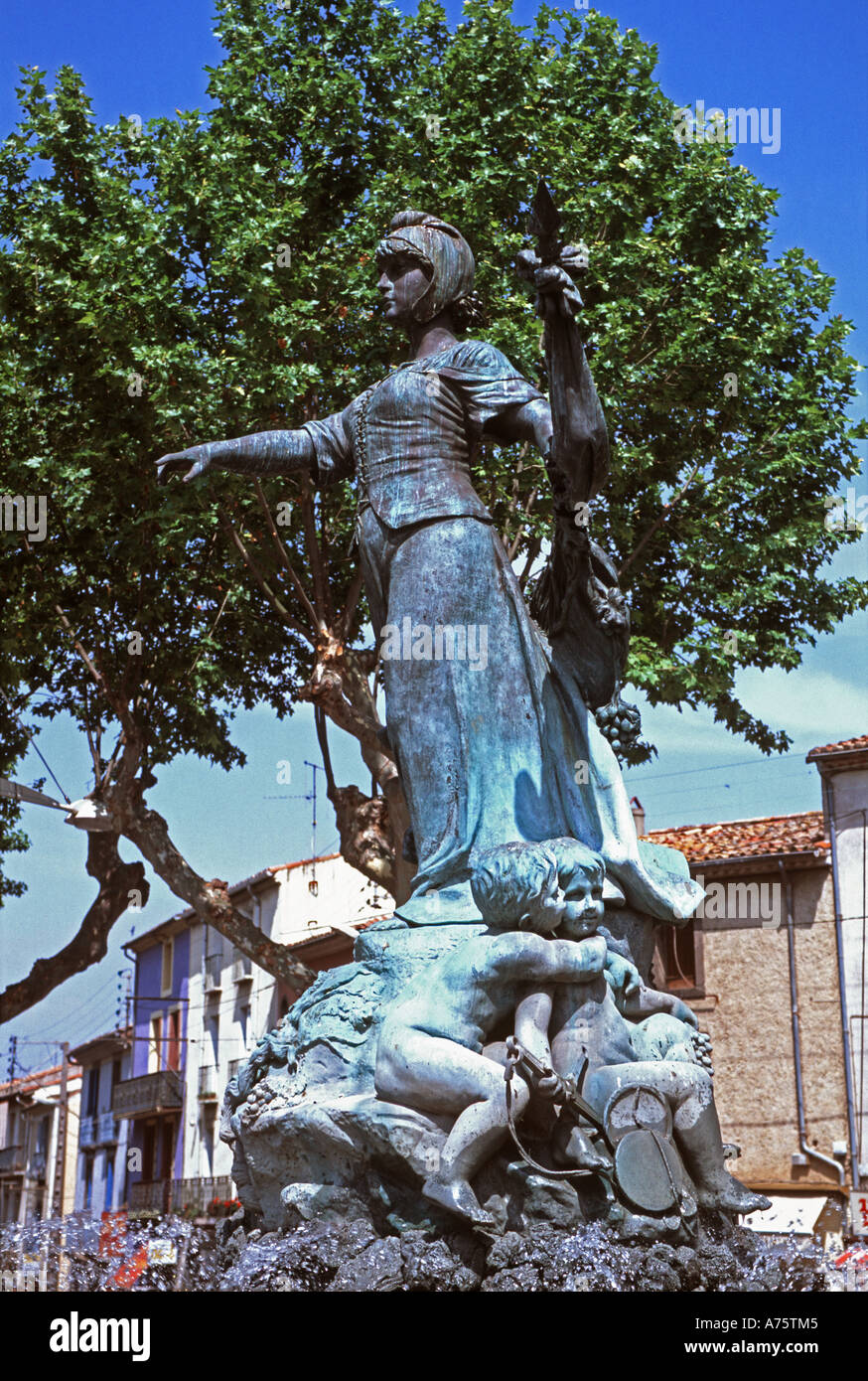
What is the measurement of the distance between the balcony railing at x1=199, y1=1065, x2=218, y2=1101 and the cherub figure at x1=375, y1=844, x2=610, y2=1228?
1402 inches

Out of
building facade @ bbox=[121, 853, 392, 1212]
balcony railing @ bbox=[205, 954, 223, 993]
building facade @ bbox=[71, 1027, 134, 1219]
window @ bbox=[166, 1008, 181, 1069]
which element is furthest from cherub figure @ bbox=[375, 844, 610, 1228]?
building facade @ bbox=[71, 1027, 134, 1219]

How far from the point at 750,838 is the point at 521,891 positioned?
23723 millimetres

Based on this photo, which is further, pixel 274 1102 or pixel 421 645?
→ pixel 421 645

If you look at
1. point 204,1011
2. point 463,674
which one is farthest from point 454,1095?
point 204,1011

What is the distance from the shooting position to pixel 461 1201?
449cm

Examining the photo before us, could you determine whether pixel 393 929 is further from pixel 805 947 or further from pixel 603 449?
pixel 805 947

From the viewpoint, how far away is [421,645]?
5770 millimetres

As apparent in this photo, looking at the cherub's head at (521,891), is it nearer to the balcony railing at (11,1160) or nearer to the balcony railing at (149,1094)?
the balcony railing at (149,1094)

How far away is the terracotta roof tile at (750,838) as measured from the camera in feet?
86.6

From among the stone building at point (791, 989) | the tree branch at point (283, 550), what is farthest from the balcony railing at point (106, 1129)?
the tree branch at point (283, 550)

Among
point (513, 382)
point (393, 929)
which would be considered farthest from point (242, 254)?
point (393, 929)

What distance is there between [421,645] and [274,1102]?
172 cm

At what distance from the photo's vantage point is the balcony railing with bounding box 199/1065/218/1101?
39.4 meters

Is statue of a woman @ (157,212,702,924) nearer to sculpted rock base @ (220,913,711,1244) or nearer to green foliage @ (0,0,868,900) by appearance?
sculpted rock base @ (220,913,711,1244)
